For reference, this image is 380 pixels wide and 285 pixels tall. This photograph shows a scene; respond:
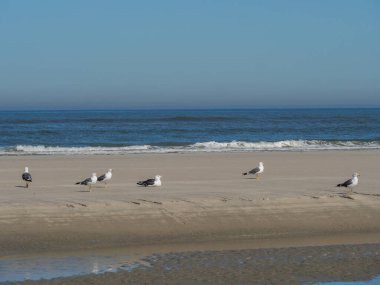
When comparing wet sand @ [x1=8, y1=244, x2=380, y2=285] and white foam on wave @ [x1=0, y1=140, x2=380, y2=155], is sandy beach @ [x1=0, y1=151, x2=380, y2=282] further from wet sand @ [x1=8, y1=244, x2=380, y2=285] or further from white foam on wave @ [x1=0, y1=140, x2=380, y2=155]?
white foam on wave @ [x1=0, y1=140, x2=380, y2=155]

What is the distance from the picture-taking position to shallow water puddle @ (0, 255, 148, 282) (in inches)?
410

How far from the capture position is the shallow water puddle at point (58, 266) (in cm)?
1041

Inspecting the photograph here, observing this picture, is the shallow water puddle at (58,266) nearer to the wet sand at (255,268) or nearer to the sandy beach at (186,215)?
the wet sand at (255,268)

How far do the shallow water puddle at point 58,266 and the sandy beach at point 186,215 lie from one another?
0.63 m

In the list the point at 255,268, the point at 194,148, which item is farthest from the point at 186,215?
the point at 194,148

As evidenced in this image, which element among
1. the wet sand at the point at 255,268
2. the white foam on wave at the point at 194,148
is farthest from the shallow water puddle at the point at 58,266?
the white foam on wave at the point at 194,148

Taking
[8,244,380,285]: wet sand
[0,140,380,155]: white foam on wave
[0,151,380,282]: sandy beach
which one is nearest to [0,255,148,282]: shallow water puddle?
[8,244,380,285]: wet sand

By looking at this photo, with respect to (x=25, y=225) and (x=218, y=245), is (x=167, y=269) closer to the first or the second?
(x=218, y=245)

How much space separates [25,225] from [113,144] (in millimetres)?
30159

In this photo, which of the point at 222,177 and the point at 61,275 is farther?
the point at 222,177

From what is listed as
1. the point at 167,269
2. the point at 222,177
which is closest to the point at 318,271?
the point at 167,269

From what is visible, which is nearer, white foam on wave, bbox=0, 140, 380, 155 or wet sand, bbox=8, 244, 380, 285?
wet sand, bbox=8, 244, 380, 285

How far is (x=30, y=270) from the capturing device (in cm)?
1074

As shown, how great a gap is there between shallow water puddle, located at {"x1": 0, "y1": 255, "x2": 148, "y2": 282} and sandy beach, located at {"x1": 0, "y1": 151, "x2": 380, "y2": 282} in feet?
2.07
